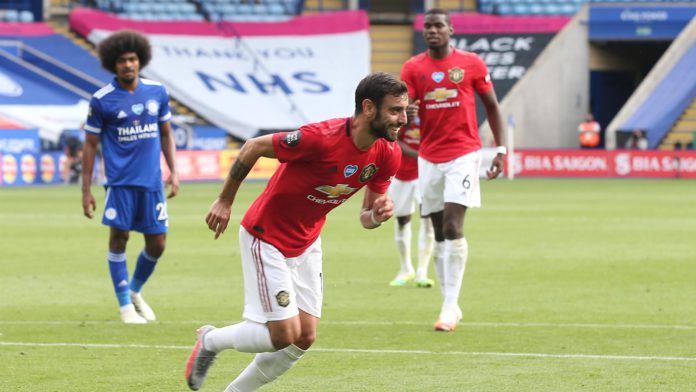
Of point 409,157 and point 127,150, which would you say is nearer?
point 127,150

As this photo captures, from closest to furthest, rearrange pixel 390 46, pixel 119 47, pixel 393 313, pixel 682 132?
pixel 119 47
pixel 393 313
pixel 682 132
pixel 390 46

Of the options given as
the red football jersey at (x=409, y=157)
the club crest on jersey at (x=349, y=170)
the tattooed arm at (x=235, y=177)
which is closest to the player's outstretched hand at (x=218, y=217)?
the tattooed arm at (x=235, y=177)

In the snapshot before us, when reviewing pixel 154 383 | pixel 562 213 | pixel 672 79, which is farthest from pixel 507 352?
pixel 672 79

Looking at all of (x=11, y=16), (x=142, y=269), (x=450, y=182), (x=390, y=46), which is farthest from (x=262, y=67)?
(x=450, y=182)

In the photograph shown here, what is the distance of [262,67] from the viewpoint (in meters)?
49.6

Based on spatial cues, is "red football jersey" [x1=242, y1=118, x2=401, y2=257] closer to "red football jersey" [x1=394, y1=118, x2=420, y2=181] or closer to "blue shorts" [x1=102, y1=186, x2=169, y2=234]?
"blue shorts" [x1=102, y1=186, x2=169, y2=234]

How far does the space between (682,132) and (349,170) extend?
137ft

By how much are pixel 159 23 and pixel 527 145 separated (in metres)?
13.9

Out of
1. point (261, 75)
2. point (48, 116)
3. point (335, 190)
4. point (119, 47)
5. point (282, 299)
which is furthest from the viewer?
point (261, 75)

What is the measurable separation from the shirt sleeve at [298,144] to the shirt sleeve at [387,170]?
1.45 feet

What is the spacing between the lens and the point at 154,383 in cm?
833

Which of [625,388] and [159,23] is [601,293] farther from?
[159,23]

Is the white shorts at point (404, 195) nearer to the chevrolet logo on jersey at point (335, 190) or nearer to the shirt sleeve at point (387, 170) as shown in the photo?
the shirt sleeve at point (387, 170)

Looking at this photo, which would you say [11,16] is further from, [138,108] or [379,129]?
[379,129]
